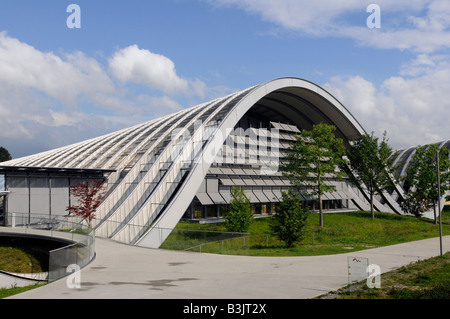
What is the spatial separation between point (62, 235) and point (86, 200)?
18.5ft

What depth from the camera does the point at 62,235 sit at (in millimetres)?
25719

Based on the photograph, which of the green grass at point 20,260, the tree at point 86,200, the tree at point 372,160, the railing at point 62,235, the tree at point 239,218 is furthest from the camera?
the tree at point 372,160

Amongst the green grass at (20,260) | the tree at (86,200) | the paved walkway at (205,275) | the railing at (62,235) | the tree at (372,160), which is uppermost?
the tree at (372,160)

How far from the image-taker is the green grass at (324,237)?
75.4 feet

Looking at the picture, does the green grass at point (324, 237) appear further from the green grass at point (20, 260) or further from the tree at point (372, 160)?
the green grass at point (20, 260)

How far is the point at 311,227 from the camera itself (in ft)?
127

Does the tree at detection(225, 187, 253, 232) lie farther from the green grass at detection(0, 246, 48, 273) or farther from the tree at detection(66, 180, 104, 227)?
the green grass at detection(0, 246, 48, 273)

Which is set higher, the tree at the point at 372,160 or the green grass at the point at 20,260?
the tree at the point at 372,160

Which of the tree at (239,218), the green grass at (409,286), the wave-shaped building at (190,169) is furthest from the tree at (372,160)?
the green grass at (409,286)

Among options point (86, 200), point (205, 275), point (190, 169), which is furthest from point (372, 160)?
point (205, 275)

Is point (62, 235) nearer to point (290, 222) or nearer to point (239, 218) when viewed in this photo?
point (239, 218)

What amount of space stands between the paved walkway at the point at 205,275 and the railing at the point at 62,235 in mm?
694

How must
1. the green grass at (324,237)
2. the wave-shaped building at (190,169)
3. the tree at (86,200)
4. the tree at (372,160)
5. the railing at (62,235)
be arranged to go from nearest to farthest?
the railing at (62,235)
the green grass at (324,237)
the wave-shaped building at (190,169)
the tree at (86,200)
the tree at (372,160)
